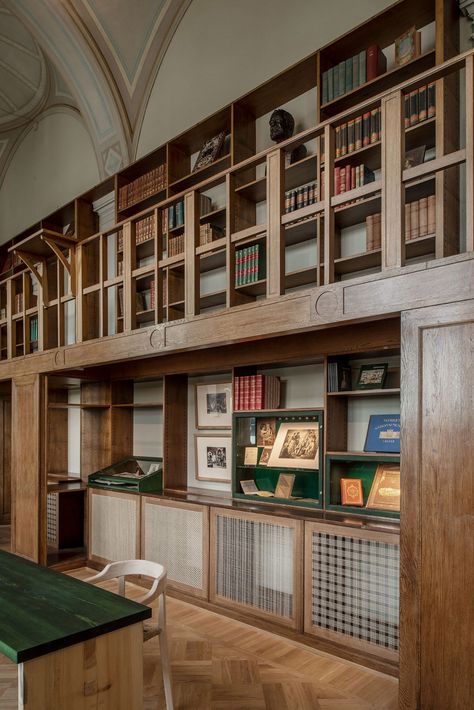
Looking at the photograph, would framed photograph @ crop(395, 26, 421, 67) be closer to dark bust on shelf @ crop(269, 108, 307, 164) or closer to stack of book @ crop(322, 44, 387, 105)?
stack of book @ crop(322, 44, 387, 105)

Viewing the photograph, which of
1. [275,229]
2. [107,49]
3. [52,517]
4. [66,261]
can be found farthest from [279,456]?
[107,49]

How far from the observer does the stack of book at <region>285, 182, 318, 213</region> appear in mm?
4324

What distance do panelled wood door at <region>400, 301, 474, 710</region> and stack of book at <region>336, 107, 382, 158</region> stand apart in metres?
1.74

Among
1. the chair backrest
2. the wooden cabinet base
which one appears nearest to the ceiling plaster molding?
the chair backrest

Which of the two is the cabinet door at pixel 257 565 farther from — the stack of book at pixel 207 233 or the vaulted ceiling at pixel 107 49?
the vaulted ceiling at pixel 107 49

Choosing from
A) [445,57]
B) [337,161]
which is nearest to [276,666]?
[337,161]

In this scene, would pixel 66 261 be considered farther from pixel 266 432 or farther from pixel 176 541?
pixel 176 541

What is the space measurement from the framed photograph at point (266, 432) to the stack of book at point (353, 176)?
2043mm

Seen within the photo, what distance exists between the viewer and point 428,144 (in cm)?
396

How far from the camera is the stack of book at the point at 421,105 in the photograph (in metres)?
3.70

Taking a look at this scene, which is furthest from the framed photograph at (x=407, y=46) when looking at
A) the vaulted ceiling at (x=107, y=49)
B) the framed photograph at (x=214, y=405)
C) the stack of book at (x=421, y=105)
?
the vaulted ceiling at (x=107, y=49)

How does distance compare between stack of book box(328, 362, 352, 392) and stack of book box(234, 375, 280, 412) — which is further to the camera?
stack of book box(234, 375, 280, 412)

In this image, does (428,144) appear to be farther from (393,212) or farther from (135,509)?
(135,509)

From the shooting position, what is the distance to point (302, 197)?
4.39 meters
